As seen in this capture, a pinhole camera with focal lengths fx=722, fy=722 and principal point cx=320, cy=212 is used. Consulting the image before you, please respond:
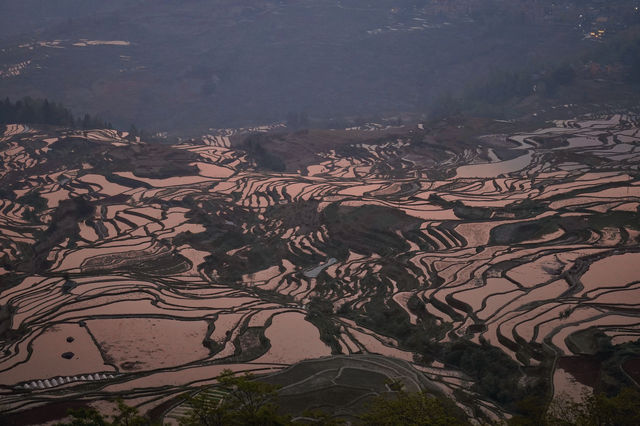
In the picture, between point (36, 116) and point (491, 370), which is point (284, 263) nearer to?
point (491, 370)

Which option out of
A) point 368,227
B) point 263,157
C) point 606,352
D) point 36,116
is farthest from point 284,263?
point 36,116

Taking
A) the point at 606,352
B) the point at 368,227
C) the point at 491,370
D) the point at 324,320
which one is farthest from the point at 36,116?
the point at 606,352

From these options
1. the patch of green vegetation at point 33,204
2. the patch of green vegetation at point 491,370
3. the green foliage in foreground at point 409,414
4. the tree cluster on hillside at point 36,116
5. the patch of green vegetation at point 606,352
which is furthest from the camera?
the tree cluster on hillside at point 36,116

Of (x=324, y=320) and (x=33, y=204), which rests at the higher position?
(x=324, y=320)

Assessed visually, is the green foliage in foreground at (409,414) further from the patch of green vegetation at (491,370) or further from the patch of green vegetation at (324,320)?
the patch of green vegetation at (324,320)

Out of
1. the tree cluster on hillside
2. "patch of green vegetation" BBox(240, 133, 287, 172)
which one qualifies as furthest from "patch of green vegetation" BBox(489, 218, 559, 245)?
the tree cluster on hillside

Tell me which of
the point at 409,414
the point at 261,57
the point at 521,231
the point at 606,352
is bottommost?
the point at 261,57

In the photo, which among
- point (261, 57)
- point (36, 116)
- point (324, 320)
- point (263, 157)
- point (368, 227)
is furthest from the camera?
point (261, 57)

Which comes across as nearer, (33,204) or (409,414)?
(409,414)

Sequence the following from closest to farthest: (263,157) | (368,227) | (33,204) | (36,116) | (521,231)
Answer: (521,231) → (368,227) → (33,204) → (263,157) → (36,116)

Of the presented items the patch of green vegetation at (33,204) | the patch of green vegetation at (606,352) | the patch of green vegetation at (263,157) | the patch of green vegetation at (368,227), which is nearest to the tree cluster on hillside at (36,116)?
the patch of green vegetation at (263,157)
